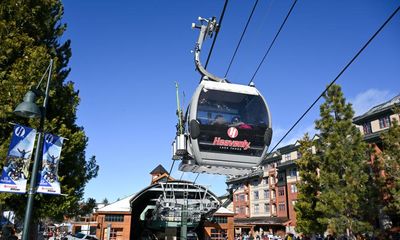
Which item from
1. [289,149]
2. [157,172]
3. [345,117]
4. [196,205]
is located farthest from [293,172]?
[196,205]

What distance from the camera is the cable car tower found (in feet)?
28.1

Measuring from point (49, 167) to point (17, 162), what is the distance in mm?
757

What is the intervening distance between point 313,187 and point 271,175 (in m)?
33.1

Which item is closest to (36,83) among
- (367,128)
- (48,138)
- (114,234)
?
(48,138)

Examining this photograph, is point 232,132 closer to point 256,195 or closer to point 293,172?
point 293,172

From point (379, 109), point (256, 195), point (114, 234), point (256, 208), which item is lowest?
point (114, 234)

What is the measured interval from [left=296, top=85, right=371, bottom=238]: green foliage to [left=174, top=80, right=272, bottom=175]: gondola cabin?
57.7 ft

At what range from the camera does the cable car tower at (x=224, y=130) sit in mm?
8578

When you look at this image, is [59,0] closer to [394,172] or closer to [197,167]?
[197,167]

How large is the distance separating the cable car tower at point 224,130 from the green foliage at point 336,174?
1755 cm

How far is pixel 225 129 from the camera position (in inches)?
344

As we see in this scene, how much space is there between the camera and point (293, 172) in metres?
54.5

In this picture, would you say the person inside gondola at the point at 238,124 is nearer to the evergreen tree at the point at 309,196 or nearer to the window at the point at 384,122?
the evergreen tree at the point at 309,196

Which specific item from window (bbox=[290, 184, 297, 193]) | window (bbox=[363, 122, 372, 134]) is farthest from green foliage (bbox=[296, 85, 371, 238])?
window (bbox=[290, 184, 297, 193])
